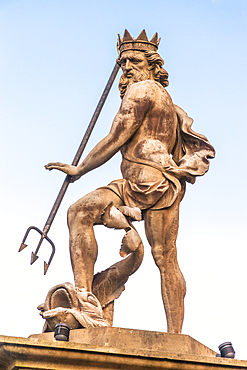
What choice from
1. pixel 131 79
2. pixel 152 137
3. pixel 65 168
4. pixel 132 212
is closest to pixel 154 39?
pixel 131 79

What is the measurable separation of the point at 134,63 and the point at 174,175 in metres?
1.56

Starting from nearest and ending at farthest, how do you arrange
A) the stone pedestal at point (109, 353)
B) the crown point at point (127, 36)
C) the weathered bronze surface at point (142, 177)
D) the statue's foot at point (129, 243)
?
the stone pedestal at point (109, 353) → the statue's foot at point (129, 243) → the weathered bronze surface at point (142, 177) → the crown point at point (127, 36)

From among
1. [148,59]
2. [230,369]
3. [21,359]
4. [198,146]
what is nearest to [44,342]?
[21,359]

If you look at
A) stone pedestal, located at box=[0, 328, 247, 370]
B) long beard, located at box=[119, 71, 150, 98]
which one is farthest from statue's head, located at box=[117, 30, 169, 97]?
stone pedestal, located at box=[0, 328, 247, 370]

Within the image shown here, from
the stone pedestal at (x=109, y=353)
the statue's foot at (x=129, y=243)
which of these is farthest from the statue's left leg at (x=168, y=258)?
the stone pedestal at (x=109, y=353)

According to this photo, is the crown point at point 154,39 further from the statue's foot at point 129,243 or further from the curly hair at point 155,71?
the statue's foot at point 129,243

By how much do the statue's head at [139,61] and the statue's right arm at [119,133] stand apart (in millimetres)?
387

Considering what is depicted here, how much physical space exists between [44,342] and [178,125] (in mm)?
3511

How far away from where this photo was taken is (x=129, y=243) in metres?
8.97

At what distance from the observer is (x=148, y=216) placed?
9273 millimetres

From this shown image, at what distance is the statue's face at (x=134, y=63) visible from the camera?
9953 millimetres

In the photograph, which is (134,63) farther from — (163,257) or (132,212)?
(163,257)

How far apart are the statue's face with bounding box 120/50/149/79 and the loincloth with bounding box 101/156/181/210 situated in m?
1.32

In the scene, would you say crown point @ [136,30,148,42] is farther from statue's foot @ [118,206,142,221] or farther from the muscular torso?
statue's foot @ [118,206,142,221]
